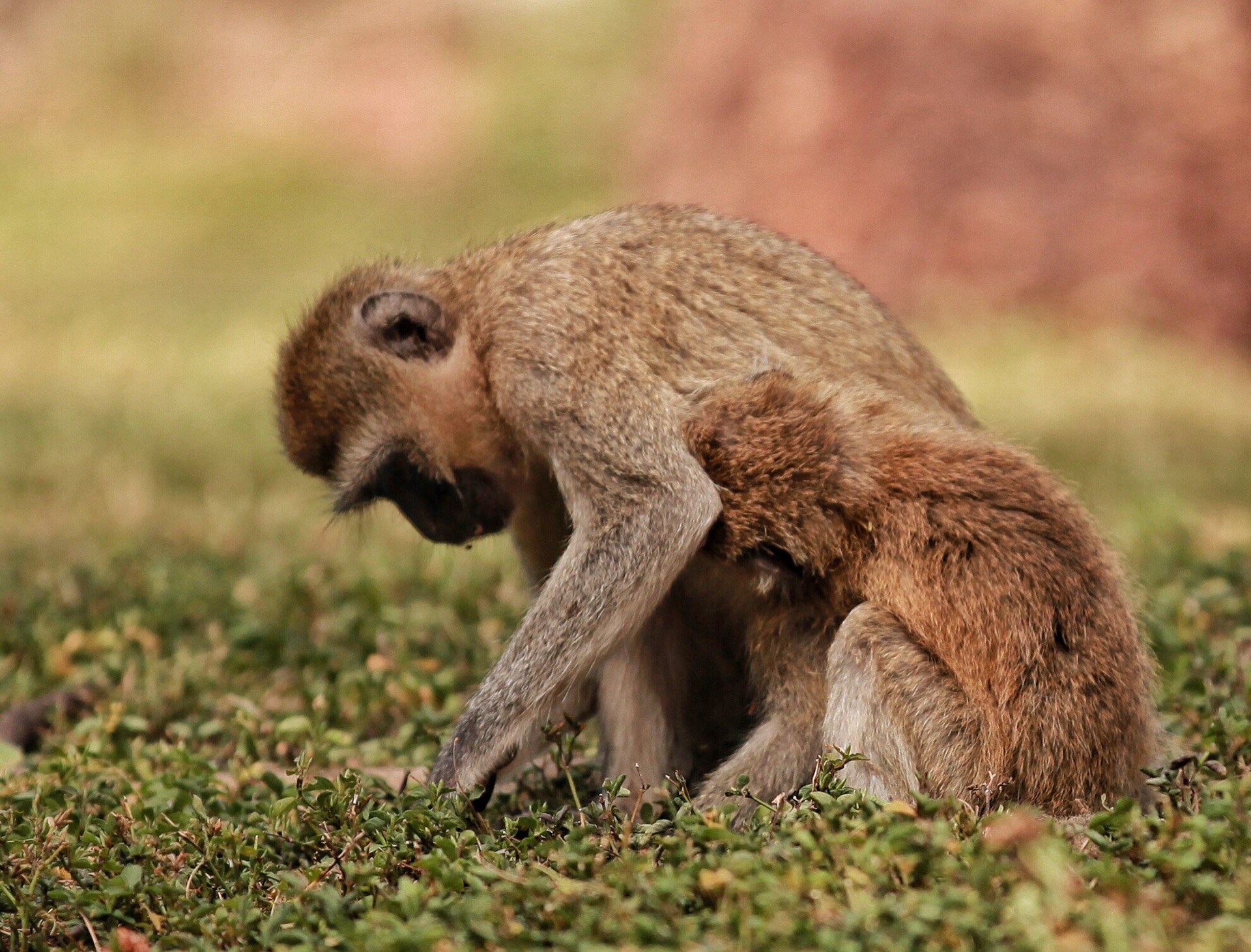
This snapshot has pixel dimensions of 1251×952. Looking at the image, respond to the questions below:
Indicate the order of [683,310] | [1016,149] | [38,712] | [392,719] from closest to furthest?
[683,310] → [38,712] → [392,719] → [1016,149]

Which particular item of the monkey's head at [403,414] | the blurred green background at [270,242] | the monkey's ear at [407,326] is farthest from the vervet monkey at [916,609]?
the blurred green background at [270,242]

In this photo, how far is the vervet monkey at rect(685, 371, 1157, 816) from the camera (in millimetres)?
3549

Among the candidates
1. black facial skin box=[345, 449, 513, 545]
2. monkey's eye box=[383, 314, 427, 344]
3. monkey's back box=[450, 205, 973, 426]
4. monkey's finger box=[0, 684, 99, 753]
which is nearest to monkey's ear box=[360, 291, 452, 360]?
monkey's eye box=[383, 314, 427, 344]

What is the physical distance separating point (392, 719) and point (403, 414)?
3.77 ft

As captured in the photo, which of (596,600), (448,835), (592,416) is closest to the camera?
(448,835)

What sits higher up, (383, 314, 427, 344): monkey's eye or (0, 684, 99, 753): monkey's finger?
(383, 314, 427, 344): monkey's eye

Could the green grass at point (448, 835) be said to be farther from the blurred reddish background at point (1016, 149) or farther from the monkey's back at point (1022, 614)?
the blurred reddish background at point (1016, 149)

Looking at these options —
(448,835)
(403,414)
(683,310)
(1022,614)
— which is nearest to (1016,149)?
(683,310)

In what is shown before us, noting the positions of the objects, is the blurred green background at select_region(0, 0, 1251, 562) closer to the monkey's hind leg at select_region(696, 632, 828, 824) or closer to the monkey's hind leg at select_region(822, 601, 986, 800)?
the monkey's hind leg at select_region(696, 632, 828, 824)

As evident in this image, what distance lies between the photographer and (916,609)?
12.0ft

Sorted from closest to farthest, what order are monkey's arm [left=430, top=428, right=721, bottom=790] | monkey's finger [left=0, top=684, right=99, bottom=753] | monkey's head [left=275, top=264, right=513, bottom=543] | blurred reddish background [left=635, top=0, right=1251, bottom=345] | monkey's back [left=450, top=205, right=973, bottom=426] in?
monkey's arm [left=430, top=428, right=721, bottom=790] → monkey's back [left=450, top=205, right=973, bottom=426] → monkey's head [left=275, top=264, right=513, bottom=543] → monkey's finger [left=0, top=684, right=99, bottom=753] → blurred reddish background [left=635, top=0, right=1251, bottom=345]

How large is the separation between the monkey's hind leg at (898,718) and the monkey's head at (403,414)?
4.07 feet

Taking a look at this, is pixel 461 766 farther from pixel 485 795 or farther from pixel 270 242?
pixel 270 242

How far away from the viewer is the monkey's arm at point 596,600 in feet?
12.3
